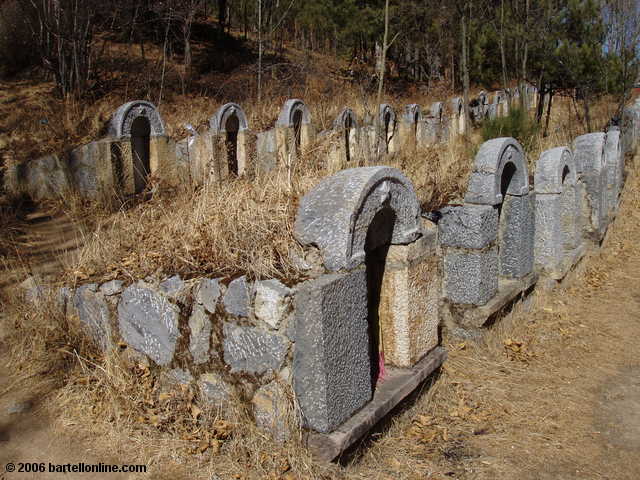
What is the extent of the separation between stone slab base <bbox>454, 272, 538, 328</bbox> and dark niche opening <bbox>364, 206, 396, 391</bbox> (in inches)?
45.7

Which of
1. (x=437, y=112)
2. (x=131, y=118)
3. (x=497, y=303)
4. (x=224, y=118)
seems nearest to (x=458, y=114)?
(x=437, y=112)

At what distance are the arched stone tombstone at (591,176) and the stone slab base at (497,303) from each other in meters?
2.46

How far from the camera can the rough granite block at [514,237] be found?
539cm

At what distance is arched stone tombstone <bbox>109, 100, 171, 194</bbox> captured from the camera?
8164 mm

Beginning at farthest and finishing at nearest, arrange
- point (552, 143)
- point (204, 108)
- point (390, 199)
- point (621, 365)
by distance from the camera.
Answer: point (204, 108) → point (552, 143) → point (621, 365) → point (390, 199)

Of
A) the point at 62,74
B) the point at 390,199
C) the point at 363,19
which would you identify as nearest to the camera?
the point at 390,199

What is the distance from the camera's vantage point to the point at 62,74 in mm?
11859

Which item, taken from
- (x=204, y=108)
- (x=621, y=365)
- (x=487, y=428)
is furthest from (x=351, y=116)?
(x=487, y=428)

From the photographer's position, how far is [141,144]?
29.9ft

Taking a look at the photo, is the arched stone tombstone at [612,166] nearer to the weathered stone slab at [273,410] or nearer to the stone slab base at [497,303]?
the stone slab base at [497,303]

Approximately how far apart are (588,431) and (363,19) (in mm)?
21042

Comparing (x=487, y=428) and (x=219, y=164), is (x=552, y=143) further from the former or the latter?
(x=487, y=428)

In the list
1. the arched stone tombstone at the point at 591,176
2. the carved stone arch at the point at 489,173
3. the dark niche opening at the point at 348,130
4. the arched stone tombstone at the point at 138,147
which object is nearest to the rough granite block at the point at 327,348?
the carved stone arch at the point at 489,173

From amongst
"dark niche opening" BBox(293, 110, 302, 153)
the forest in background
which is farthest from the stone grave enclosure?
"dark niche opening" BBox(293, 110, 302, 153)
